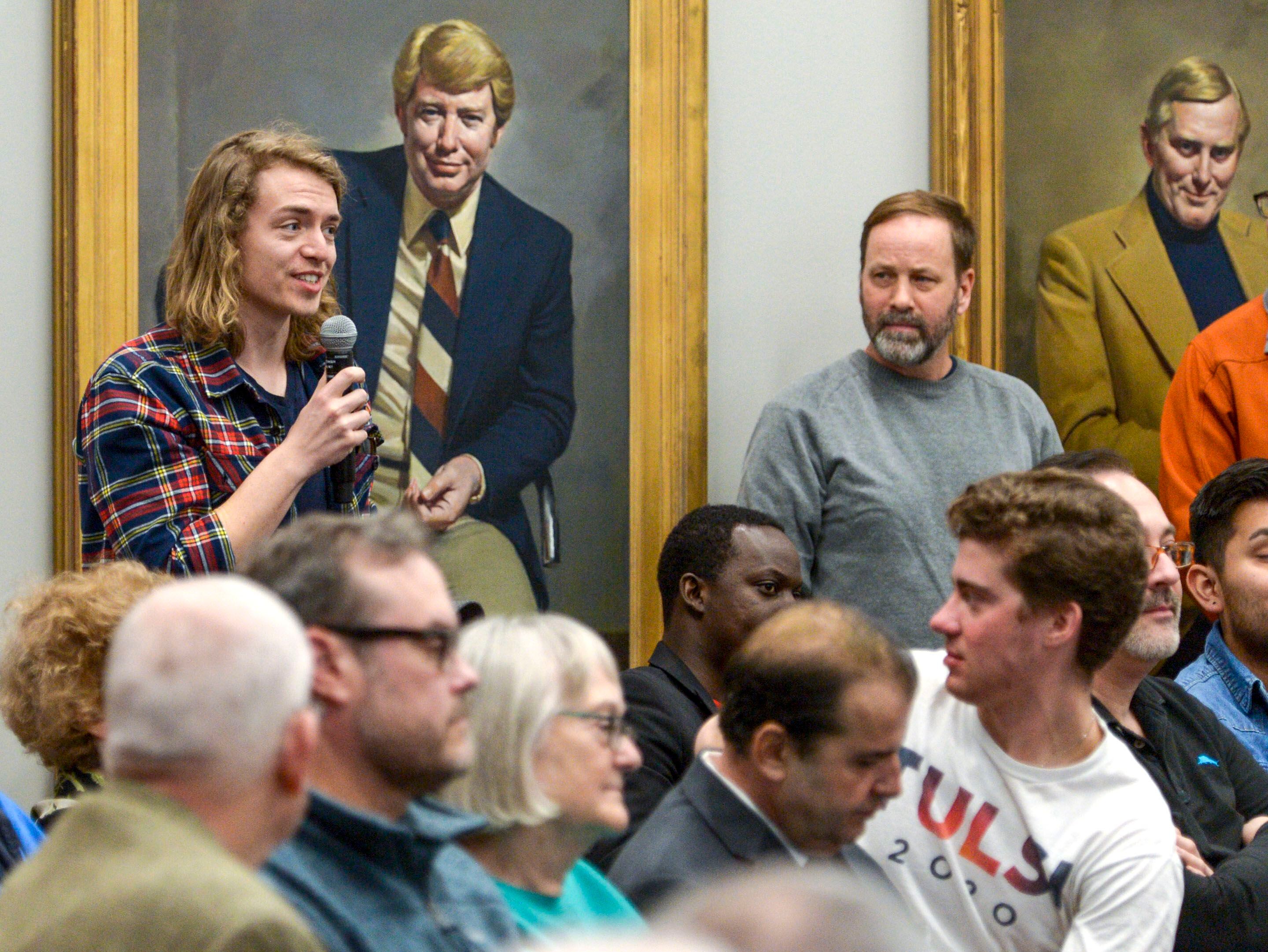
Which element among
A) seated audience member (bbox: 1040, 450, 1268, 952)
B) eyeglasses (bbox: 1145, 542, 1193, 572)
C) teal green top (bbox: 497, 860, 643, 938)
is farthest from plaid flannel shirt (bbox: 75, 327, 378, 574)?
eyeglasses (bbox: 1145, 542, 1193, 572)

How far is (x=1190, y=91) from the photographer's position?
15.6 feet

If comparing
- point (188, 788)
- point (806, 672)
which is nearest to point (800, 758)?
point (806, 672)

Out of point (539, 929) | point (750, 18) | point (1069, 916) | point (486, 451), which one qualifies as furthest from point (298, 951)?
point (750, 18)

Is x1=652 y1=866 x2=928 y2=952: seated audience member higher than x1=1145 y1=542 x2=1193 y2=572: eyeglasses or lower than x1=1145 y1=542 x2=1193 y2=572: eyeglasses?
higher

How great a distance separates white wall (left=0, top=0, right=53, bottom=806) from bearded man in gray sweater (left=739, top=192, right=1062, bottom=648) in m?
1.68

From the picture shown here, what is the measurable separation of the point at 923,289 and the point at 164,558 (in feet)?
6.47

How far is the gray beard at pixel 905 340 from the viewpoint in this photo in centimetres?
413

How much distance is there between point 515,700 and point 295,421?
1.23m

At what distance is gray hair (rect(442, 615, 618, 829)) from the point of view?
2.12 m

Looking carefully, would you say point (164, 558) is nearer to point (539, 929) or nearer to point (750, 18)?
point (539, 929)

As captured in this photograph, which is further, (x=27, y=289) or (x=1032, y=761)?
(x=27, y=289)

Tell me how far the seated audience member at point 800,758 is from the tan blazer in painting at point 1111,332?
245cm

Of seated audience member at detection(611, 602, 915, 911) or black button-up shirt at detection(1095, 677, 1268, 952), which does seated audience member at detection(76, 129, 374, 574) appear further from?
black button-up shirt at detection(1095, 677, 1268, 952)

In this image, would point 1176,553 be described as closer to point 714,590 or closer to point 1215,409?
point 1215,409
